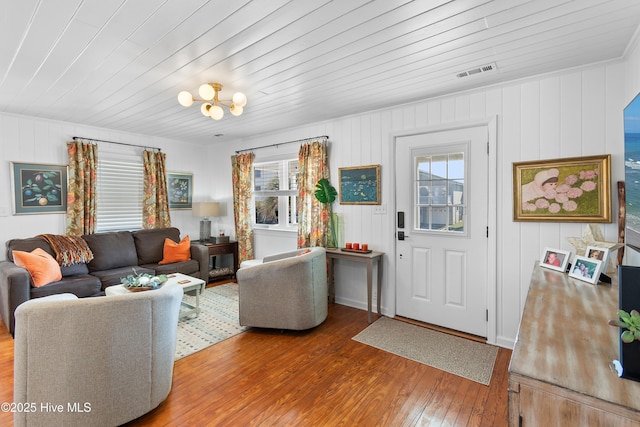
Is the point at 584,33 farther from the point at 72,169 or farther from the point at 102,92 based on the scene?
the point at 72,169

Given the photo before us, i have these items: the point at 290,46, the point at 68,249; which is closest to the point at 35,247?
the point at 68,249

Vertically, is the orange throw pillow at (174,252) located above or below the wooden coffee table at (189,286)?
above

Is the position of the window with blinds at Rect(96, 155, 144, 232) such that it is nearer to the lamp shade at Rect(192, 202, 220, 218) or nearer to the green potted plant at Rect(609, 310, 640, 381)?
the lamp shade at Rect(192, 202, 220, 218)

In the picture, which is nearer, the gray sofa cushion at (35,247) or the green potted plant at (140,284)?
the green potted plant at (140,284)

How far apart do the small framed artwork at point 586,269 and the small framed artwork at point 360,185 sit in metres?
1.96

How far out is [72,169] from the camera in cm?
413

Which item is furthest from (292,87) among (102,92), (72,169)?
(72,169)

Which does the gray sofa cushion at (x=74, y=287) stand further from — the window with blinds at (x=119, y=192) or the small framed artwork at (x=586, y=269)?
the small framed artwork at (x=586, y=269)

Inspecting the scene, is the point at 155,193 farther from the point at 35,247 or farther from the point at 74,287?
the point at 74,287

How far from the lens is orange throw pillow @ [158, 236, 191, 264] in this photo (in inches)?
179

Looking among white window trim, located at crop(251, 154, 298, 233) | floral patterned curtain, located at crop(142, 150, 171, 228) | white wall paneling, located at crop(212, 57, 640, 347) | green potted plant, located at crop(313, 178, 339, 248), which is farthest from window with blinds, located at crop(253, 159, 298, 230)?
floral patterned curtain, located at crop(142, 150, 171, 228)

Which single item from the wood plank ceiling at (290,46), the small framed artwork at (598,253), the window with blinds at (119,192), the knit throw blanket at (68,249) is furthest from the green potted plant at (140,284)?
the small framed artwork at (598,253)

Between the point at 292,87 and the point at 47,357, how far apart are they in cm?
257

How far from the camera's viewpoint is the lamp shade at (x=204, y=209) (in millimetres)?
5262
